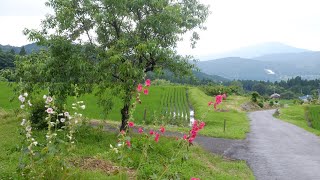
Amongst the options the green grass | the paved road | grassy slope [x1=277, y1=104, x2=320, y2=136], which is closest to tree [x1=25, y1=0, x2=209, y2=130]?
the green grass

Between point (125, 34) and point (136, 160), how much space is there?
581cm

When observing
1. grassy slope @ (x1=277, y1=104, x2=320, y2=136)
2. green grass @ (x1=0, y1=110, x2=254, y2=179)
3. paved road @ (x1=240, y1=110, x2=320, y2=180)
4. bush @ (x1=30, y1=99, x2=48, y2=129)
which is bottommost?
grassy slope @ (x1=277, y1=104, x2=320, y2=136)

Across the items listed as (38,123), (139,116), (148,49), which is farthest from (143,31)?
(139,116)

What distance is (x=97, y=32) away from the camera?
16047 millimetres

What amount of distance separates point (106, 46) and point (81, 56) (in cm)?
164

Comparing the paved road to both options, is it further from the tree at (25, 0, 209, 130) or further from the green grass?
the tree at (25, 0, 209, 130)

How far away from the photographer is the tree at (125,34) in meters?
13.9

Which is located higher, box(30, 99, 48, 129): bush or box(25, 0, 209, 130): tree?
box(25, 0, 209, 130): tree

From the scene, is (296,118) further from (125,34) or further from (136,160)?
(136,160)

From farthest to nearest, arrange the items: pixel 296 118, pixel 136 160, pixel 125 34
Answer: pixel 296 118
pixel 125 34
pixel 136 160

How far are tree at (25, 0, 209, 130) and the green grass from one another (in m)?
1.72

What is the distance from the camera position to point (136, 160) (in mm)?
11383

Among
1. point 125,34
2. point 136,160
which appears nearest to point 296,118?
point 125,34

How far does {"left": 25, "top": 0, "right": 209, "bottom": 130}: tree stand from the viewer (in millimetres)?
13906
